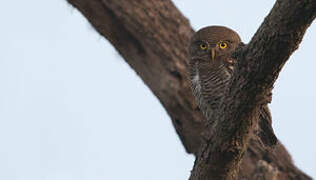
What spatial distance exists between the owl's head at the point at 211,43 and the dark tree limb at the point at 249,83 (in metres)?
2.05

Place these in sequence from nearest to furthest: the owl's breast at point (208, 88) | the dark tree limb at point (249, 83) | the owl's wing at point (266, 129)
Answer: the dark tree limb at point (249, 83), the owl's wing at point (266, 129), the owl's breast at point (208, 88)

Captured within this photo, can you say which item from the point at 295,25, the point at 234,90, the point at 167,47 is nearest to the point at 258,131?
the point at 167,47

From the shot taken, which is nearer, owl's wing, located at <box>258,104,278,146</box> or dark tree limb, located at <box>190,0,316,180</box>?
dark tree limb, located at <box>190,0,316,180</box>

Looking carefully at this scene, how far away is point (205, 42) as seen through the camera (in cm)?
586

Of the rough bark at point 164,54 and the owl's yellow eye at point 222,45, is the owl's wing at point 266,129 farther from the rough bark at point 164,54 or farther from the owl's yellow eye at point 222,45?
the owl's yellow eye at point 222,45

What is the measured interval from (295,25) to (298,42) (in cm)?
11

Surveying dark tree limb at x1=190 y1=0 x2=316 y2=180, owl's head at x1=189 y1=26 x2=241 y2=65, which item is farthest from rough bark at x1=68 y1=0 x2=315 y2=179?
dark tree limb at x1=190 y1=0 x2=316 y2=180

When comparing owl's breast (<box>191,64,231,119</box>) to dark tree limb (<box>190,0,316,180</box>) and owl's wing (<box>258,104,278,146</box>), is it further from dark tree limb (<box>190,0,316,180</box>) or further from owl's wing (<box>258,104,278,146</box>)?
dark tree limb (<box>190,0,316,180</box>)

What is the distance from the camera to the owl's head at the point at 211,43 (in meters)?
5.80

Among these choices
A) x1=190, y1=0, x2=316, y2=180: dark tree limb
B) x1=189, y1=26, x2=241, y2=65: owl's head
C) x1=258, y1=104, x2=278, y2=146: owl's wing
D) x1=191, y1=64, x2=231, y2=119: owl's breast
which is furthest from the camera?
x1=189, y1=26, x2=241, y2=65: owl's head

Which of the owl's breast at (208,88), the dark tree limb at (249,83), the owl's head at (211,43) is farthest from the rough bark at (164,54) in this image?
the dark tree limb at (249,83)

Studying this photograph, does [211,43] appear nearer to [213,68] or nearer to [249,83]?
[213,68]

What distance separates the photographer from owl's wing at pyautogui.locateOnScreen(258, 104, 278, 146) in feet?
17.5

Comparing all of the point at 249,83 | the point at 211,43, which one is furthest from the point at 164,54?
the point at 249,83
